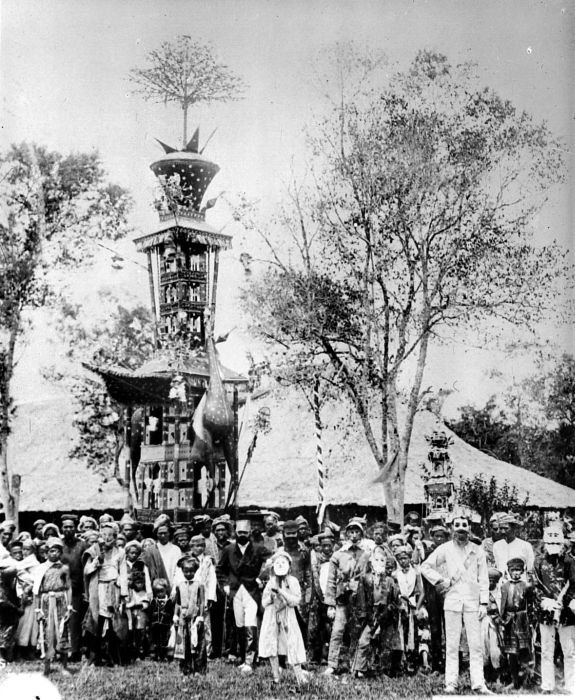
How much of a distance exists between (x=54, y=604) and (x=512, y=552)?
467 cm

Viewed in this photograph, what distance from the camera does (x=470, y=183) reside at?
34.1 feet

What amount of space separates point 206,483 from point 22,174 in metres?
4.28

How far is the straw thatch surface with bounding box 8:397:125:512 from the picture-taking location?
999cm

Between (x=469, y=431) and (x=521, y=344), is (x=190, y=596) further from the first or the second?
(x=521, y=344)

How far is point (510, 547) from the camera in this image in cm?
873

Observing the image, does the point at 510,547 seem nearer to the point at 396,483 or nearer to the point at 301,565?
the point at 396,483

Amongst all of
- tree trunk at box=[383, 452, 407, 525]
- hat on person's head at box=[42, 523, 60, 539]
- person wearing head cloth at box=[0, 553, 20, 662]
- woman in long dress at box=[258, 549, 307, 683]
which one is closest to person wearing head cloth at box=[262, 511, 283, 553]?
woman in long dress at box=[258, 549, 307, 683]

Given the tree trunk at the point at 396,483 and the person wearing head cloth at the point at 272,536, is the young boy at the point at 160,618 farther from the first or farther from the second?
the tree trunk at the point at 396,483

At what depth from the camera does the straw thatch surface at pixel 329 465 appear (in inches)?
400

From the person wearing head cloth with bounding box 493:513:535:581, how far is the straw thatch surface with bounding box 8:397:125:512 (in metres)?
4.47

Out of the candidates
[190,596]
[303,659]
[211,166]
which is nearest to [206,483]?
[190,596]

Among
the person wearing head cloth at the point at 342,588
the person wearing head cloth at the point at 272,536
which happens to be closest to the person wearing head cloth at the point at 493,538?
the person wearing head cloth at the point at 342,588

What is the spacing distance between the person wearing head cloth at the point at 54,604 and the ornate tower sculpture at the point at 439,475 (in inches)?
172

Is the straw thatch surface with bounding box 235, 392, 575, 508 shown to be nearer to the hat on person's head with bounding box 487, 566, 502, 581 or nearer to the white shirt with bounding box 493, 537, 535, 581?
the white shirt with bounding box 493, 537, 535, 581
